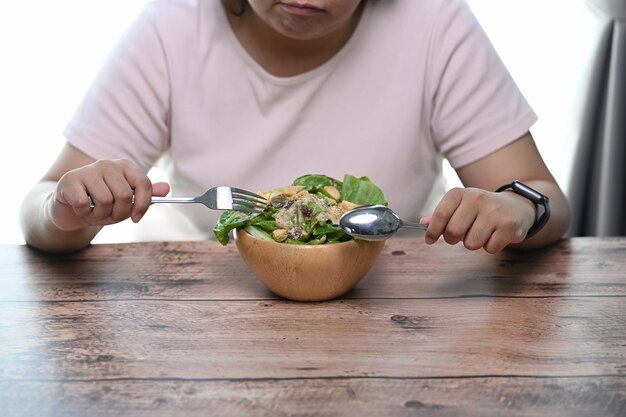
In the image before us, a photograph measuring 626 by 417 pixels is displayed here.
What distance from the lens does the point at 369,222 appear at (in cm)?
110

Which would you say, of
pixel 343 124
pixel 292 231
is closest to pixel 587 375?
pixel 292 231

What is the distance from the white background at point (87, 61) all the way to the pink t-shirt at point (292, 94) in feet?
2.59

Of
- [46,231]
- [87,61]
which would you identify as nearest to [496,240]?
[46,231]

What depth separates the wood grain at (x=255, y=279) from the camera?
1205 millimetres

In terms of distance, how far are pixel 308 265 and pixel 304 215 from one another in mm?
63

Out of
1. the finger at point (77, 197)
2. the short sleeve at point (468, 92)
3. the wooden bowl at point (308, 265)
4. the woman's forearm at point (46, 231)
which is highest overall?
the short sleeve at point (468, 92)

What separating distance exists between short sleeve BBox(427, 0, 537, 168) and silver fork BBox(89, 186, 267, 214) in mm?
511

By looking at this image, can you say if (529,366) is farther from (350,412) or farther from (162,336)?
(162,336)

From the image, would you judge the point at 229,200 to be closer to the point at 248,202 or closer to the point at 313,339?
the point at 248,202

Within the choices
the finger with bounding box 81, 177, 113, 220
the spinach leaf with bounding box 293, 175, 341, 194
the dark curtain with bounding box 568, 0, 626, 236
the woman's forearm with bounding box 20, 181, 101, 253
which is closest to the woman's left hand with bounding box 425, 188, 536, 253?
the spinach leaf with bounding box 293, 175, 341, 194

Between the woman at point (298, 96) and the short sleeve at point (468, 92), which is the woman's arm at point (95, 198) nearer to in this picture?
the woman at point (298, 96)

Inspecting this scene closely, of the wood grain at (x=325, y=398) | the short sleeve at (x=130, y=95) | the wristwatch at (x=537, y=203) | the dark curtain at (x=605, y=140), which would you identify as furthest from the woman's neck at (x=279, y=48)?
the dark curtain at (x=605, y=140)

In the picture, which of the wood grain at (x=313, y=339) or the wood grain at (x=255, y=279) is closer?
the wood grain at (x=313, y=339)

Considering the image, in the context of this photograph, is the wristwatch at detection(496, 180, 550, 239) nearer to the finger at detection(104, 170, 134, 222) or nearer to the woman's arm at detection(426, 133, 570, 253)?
the woman's arm at detection(426, 133, 570, 253)
